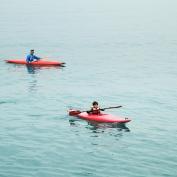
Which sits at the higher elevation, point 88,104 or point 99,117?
point 88,104

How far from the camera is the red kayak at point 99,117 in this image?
41156mm

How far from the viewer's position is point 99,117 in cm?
4203

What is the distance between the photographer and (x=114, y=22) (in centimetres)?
13875

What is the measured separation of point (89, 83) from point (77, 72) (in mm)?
6805

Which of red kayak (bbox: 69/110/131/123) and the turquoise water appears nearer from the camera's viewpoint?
the turquoise water

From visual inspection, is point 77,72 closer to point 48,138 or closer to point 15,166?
point 48,138

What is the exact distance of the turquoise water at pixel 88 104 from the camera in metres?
34.2

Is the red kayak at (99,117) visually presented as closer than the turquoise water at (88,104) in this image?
No

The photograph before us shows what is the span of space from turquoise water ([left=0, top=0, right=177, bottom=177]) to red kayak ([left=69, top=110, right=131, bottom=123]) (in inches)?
21.4

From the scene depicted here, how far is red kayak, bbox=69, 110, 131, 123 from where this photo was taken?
4116 cm

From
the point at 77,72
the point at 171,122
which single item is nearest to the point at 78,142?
the point at 171,122

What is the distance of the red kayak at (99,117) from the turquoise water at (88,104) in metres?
0.54

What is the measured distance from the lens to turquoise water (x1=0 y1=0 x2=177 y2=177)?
34188 millimetres

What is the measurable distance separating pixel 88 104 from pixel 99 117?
7.40 m
